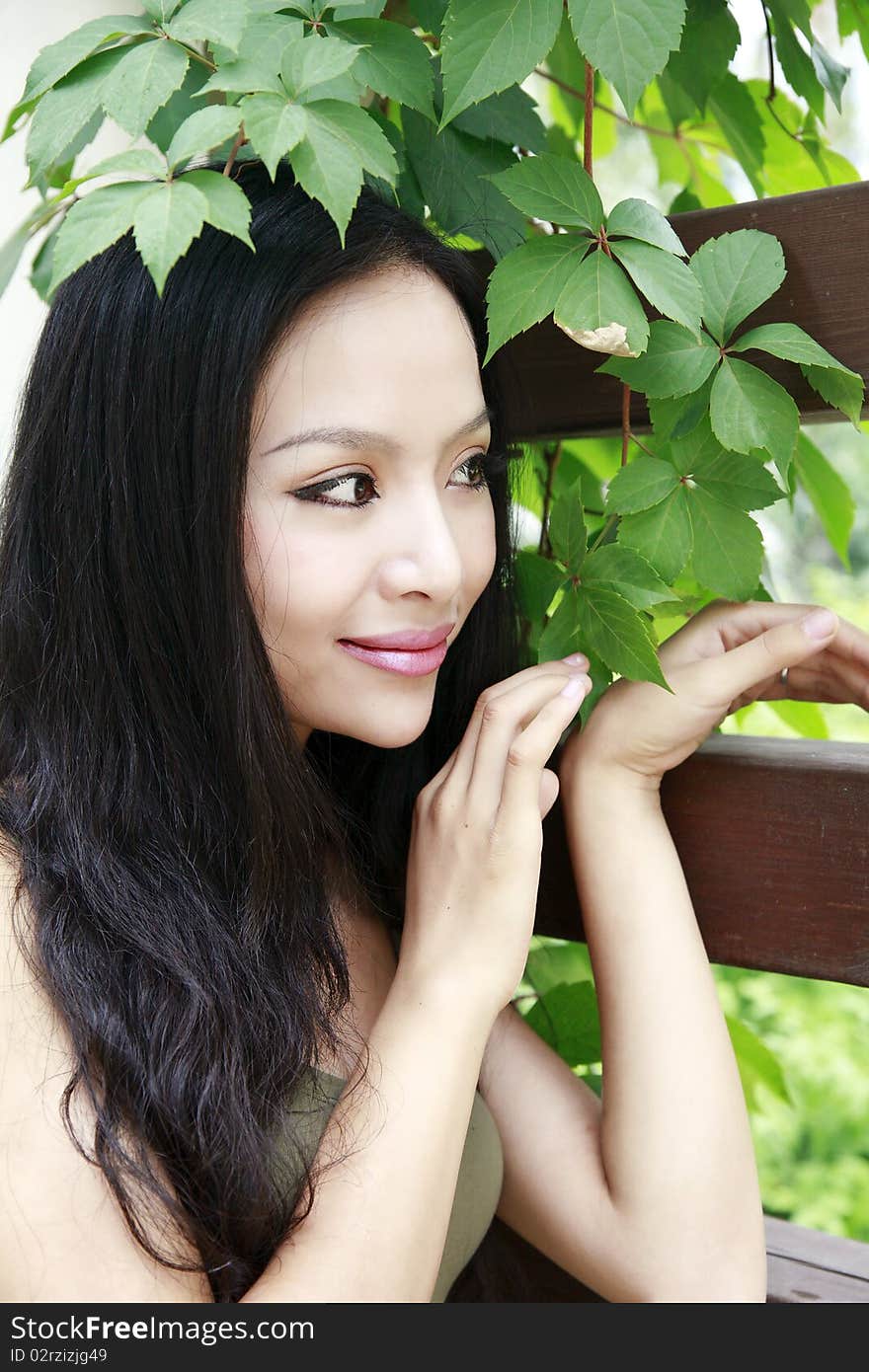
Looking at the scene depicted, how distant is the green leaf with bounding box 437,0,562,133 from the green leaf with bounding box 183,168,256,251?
17 cm

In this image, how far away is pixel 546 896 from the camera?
1120 millimetres

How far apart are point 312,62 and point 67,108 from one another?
16 cm

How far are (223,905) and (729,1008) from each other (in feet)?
7.54

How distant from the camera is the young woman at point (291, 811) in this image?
0.81 m

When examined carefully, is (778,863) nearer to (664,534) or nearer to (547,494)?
(664,534)

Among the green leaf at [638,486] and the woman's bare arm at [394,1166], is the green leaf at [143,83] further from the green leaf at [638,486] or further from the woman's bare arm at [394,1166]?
the woman's bare arm at [394,1166]

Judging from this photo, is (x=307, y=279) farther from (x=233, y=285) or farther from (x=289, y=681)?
(x=289, y=681)

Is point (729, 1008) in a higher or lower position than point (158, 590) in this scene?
lower

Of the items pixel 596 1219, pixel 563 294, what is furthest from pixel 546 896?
pixel 563 294

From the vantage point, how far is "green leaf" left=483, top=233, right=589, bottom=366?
31.3 inches

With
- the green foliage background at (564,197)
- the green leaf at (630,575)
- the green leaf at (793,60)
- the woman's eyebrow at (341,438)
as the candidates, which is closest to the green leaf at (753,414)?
the green foliage background at (564,197)

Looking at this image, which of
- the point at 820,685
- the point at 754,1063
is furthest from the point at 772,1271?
the point at 820,685

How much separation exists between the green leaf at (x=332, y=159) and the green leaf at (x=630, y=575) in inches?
12.3

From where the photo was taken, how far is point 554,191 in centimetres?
81
